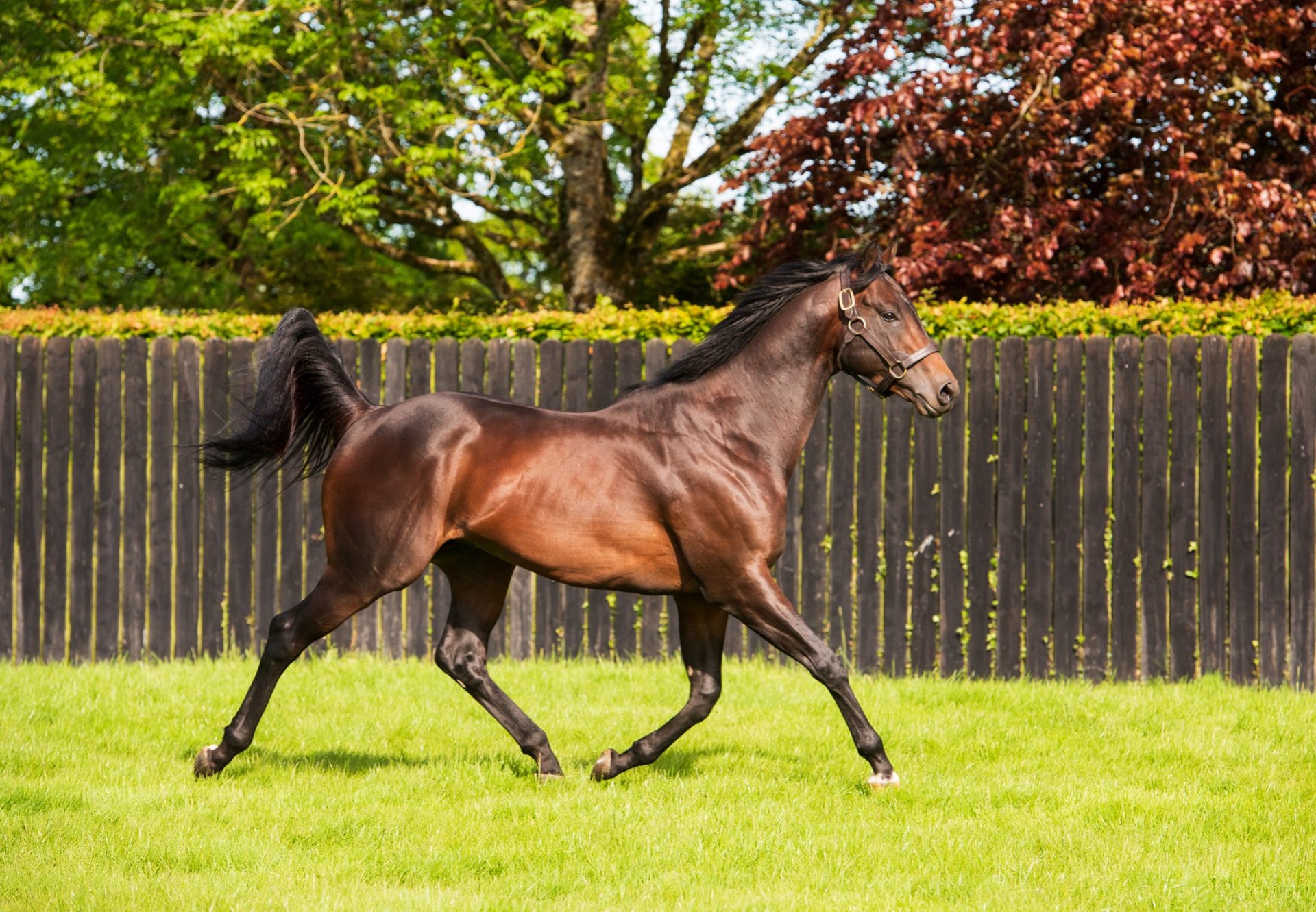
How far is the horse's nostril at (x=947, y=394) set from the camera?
5.34m

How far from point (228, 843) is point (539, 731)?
1521 millimetres

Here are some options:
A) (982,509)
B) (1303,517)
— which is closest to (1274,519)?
(1303,517)

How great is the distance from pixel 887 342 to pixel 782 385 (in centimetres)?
46

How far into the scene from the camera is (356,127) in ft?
47.6

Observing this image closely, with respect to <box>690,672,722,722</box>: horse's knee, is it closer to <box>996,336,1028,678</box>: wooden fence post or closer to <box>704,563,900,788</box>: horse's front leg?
<box>704,563,900,788</box>: horse's front leg

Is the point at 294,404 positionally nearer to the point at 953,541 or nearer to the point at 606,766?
the point at 606,766

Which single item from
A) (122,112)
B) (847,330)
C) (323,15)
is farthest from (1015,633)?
(122,112)

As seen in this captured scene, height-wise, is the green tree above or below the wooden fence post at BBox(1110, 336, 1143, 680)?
above

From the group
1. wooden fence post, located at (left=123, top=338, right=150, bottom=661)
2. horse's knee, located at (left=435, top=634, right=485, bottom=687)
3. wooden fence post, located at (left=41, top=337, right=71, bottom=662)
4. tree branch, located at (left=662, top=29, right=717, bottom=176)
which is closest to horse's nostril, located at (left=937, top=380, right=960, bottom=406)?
horse's knee, located at (left=435, top=634, right=485, bottom=687)

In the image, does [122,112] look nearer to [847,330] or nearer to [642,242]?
[642,242]

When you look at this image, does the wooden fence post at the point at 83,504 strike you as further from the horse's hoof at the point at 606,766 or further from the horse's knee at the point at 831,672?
the horse's knee at the point at 831,672

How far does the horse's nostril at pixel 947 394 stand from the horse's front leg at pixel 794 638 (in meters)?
0.96

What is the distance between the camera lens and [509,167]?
1442cm

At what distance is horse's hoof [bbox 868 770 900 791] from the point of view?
5.35 metres
